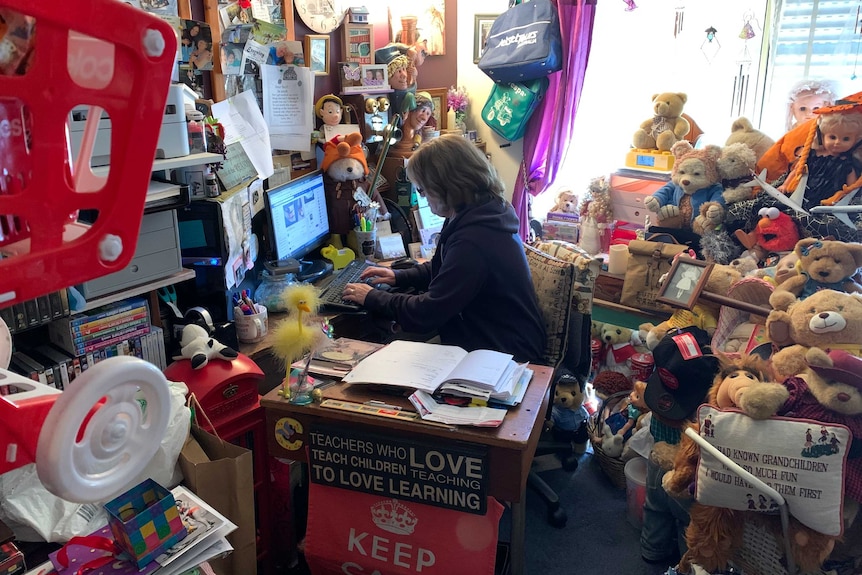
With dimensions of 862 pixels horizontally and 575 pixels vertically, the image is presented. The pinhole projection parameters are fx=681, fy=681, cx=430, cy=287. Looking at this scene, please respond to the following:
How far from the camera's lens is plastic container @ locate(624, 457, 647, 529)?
2.21 m

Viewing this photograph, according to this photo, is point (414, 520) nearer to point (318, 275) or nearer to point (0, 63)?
point (318, 275)

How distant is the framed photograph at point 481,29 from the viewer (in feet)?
11.2

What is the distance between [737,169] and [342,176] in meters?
1.54

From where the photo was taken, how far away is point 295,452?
66.6 inches

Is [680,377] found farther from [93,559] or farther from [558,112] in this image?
[558,112]

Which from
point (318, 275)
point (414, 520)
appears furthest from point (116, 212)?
point (318, 275)

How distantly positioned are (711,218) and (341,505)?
1799mm

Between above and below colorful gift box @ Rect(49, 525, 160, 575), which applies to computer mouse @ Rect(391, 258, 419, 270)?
above

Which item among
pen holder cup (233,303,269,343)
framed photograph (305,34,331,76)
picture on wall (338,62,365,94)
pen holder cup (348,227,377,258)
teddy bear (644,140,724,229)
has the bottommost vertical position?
pen holder cup (233,303,269,343)

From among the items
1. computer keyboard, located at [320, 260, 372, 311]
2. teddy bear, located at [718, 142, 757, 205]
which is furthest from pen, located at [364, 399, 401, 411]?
teddy bear, located at [718, 142, 757, 205]

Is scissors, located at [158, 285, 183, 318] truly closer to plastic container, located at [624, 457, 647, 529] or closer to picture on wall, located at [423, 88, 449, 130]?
plastic container, located at [624, 457, 647, 529]

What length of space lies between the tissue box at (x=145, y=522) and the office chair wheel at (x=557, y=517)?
53.6 inches

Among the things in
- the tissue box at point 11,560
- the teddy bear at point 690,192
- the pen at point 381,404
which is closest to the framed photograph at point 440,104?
the teddy bear at point 690,192

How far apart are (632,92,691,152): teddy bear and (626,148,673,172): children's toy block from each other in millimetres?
39
